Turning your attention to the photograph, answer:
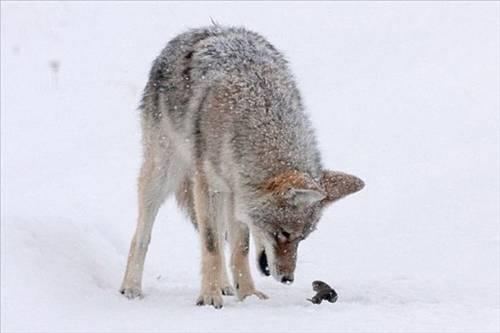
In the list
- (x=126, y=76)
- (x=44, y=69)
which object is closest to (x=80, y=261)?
(x=126, y=76)

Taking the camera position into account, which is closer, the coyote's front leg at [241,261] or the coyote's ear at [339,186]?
the coyote's ear at [339,186]

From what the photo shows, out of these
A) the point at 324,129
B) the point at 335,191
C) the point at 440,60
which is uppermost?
the point at 440,60

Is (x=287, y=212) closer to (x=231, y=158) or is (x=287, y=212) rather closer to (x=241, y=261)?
(x=231, y=158)

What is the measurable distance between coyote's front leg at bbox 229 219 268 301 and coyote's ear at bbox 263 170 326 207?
894mm

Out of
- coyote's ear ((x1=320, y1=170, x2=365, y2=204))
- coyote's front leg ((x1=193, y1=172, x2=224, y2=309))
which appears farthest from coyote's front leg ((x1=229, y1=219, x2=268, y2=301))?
coyote's ear ((x1=320, y1=170, x2=365, y2=204))

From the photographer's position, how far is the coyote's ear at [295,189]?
5.36 metres

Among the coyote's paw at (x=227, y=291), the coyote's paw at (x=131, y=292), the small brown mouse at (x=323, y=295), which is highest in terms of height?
the small brown mouse at (x=323, y=295)

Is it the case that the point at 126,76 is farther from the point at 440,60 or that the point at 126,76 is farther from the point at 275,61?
the point at 275,61

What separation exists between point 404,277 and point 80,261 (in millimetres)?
2297

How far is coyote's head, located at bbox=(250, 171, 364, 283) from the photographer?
551cm

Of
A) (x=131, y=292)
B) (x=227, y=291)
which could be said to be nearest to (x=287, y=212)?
(x=227, y=291)

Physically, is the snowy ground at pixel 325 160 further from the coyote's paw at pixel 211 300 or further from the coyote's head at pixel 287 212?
the coyote's head at pixel 287 212

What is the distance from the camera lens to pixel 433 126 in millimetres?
10539

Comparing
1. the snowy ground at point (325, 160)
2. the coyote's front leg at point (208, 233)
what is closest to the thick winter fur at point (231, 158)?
the coyote's front leg at point (208, 233)
